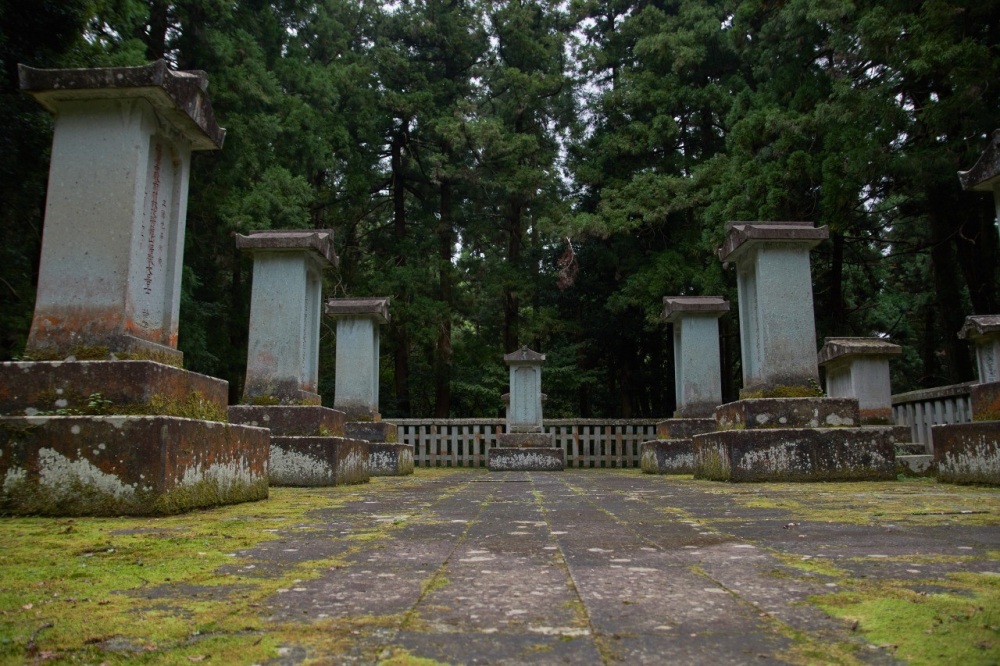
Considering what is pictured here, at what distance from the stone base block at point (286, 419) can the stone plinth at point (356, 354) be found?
12.8 ft

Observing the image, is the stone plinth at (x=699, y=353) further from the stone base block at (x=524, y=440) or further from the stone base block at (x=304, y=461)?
the stone base block at (x=304, y=461)

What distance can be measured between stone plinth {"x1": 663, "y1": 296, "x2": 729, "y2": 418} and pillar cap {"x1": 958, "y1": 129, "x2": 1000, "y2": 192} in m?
5.31

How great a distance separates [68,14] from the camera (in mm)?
8758

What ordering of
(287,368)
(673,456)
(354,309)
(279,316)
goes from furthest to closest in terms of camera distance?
(354,309)
(673,456)
(279,316)
(287,368)

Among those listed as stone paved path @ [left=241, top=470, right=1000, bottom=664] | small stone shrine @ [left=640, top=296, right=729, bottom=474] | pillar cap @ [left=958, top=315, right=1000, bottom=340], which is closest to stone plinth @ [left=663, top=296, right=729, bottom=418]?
small stone shrine @ [left=640, top=296, right=729, bottom=474]

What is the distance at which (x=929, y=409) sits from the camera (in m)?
10.7

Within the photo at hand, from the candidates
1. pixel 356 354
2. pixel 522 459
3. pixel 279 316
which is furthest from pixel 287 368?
pixel 522 459

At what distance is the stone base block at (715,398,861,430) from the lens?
625cm

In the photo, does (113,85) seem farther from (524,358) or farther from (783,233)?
(524,358)

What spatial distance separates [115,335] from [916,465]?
861 cm

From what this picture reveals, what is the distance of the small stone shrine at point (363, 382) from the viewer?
1030 centimetres

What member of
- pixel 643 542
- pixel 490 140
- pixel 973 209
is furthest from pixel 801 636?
pixel 490 140

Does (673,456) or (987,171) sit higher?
(987,171)

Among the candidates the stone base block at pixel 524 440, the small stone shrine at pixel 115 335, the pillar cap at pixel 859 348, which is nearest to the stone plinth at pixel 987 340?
the pillar cap at pixel 859 348
